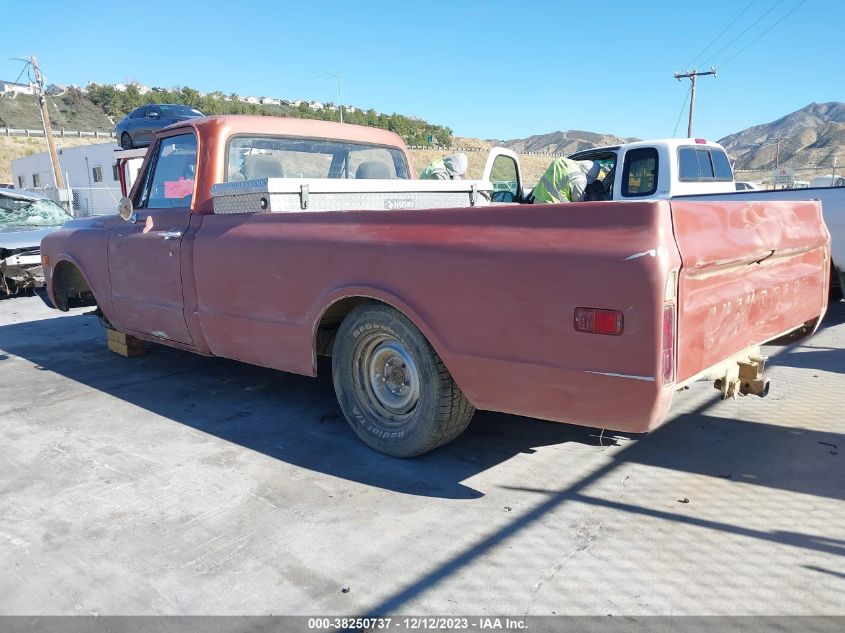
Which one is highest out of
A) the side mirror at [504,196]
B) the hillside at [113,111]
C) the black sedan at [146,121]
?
the hillside at [113,111]

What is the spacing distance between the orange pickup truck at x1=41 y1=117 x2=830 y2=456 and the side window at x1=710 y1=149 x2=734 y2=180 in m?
4.39

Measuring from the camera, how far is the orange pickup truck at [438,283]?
251 cm

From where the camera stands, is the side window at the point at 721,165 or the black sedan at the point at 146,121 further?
the black sedan at the point at 146,121

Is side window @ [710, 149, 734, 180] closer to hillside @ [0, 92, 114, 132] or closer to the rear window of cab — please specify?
the rear window of cab

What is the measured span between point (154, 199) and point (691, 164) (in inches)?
236

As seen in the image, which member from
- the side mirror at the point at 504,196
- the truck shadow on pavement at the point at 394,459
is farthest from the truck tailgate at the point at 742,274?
the side mirror at the point at 504,196

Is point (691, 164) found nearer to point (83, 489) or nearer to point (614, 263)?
point (614, 263)

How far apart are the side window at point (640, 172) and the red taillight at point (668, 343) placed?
5.25 metres

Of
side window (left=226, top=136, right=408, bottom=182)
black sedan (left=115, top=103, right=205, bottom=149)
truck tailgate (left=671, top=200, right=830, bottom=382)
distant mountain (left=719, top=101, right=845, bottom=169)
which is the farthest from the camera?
distant mountain (left=719, top=101, right=845, bottom=169)

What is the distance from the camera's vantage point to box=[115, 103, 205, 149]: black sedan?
13.0m

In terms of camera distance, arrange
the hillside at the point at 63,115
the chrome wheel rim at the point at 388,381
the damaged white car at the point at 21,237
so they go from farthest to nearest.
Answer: the hillside at the point at 63,115 < the damaged white car at the point at 21,237 < the chrome wheel rim at the point at 388,381

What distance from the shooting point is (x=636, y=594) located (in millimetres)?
2287

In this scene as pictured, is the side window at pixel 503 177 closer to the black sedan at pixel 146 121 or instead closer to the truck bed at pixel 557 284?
the truck bed at pixel 557 284

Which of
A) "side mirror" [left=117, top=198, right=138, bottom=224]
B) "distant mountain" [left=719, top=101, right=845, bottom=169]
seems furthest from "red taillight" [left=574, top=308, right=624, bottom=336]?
"distant mountain" [left=719, top=101, right=845, bottom=169]
